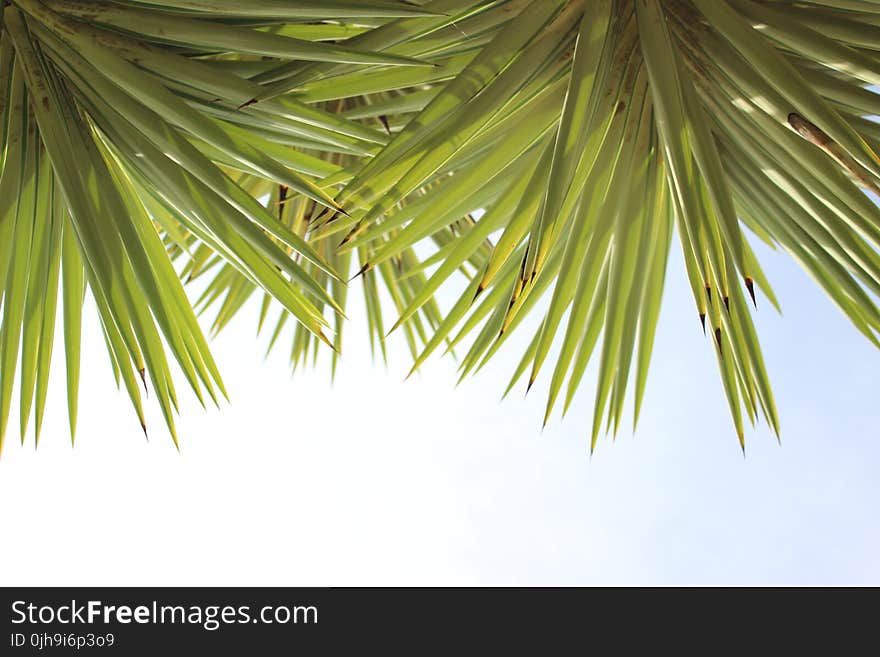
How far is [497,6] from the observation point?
4.00ft

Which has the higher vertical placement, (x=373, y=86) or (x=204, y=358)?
(x=373, y=86)

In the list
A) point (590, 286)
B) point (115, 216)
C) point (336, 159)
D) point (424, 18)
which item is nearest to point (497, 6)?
point (424, 18)

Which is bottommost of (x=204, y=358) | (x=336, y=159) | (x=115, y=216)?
(x=204, y=358)

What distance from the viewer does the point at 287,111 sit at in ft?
4.00

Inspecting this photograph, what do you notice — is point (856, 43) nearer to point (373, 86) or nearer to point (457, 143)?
point (457, 143)

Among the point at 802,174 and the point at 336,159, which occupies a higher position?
the point at 336,159

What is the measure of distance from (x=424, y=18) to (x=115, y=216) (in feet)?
1.70

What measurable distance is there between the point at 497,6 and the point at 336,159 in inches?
42.9

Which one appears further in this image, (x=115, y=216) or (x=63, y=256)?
(x=63, y=256)
